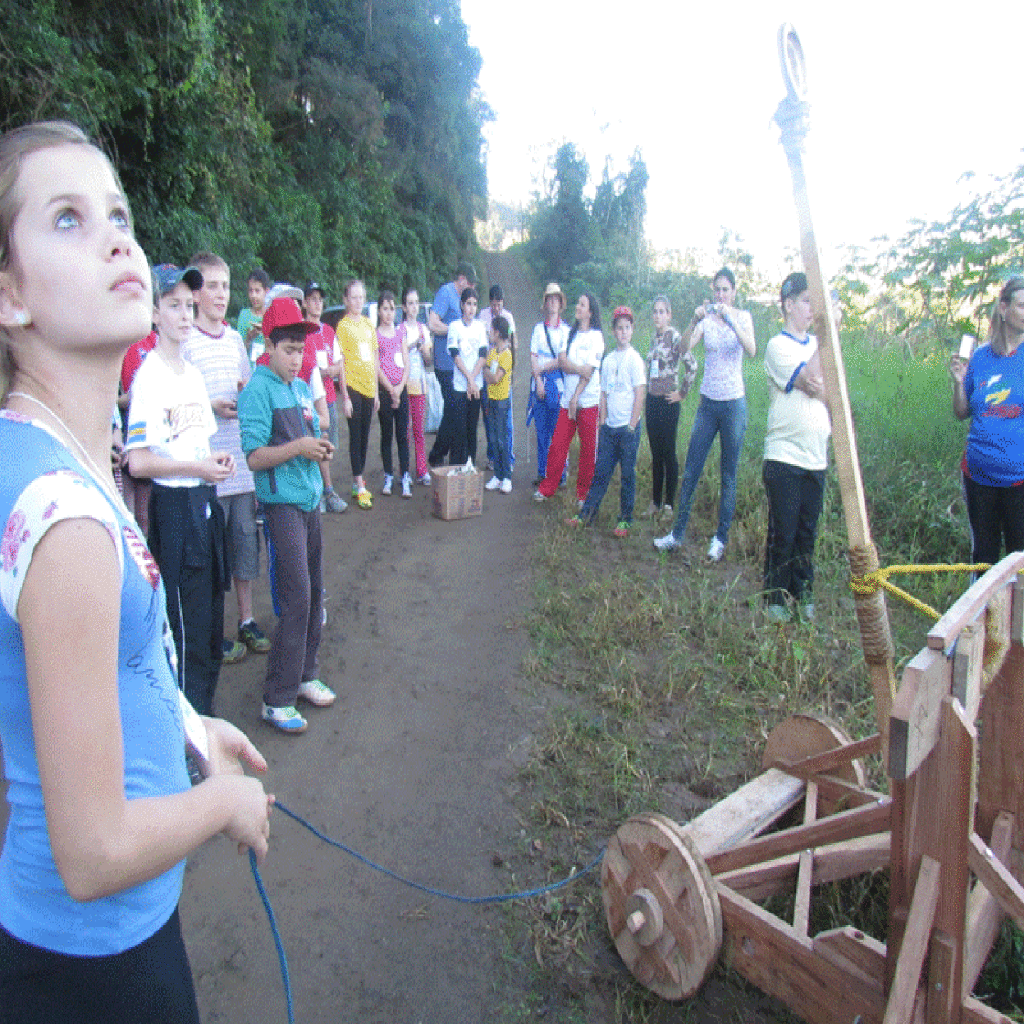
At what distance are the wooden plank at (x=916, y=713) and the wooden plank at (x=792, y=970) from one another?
0.72 m

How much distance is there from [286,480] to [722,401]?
3.67 meters

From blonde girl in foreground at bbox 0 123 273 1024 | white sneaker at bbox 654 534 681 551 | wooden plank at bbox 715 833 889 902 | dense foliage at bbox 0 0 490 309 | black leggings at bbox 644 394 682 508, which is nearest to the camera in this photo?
blonde girl in foreground at bbox 0 123 273 1024

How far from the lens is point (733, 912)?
215cm

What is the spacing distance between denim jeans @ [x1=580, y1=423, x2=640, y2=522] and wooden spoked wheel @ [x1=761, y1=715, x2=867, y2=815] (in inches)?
146

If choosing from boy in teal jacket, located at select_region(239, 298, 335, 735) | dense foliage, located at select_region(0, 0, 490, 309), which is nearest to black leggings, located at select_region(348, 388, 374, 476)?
dense foliage, located at select_region(0, 0, 490, 309)

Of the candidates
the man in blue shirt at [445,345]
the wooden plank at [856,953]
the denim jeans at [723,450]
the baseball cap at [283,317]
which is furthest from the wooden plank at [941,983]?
the man in blue shirt at [445,345]

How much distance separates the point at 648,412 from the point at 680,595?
2292 mm

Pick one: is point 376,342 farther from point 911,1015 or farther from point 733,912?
point 911,1015

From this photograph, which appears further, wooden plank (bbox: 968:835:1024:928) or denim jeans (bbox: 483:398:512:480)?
denim jeans (bbox: 483:398:512:480)

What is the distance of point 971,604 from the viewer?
1.75 meters

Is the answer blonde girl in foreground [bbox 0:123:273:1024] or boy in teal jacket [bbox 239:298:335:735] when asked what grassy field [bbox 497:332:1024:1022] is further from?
blonde girl in foreground [bbox 0:123:273:1024]

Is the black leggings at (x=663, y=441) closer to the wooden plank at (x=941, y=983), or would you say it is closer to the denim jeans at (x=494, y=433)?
the denim jeans at (x=494, y=433)

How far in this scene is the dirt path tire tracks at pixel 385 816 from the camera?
2.38m

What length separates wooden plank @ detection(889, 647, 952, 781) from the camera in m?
1.47
